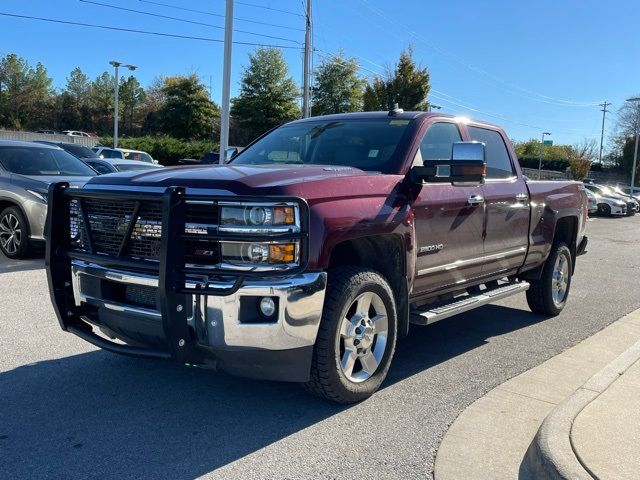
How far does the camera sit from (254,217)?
3.35 m

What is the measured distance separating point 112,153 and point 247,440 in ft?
68.1

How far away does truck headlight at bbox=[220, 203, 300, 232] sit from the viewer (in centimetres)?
333

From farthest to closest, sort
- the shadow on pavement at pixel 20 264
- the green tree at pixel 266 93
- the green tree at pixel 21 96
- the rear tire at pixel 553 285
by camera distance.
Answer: the green tree at pixel 21 96
the green tree at pixel 266 93
the shadow on pavement at pixel 20 264
the rear tire at pixel 553 285

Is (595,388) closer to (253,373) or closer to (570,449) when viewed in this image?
(570,449)

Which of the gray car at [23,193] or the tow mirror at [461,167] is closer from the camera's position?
the tow mirror at [461,167]

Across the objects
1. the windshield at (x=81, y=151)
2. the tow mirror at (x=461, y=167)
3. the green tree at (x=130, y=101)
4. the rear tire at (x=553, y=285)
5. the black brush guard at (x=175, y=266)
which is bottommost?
the rear tire at (x=553, y=285)

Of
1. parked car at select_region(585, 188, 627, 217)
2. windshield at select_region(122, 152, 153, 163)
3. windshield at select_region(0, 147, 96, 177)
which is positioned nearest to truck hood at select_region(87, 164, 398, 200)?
windshield at select_region(0, 147, 96, 177)

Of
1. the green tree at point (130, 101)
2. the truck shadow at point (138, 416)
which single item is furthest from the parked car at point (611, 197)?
the green tree at point (130, 101)

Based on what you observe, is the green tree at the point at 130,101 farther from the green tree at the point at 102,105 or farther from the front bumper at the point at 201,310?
the front bumper at the point at 201,310

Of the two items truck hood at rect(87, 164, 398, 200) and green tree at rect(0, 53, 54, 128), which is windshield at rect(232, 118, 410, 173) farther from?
green tree at rect(0, 53, 54, 128)

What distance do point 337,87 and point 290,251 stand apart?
39.2 meters

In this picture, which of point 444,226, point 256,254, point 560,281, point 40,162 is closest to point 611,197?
point 560,281

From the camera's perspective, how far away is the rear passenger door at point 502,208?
5.41 metres

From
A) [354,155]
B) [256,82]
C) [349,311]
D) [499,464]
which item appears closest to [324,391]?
[349,311]
